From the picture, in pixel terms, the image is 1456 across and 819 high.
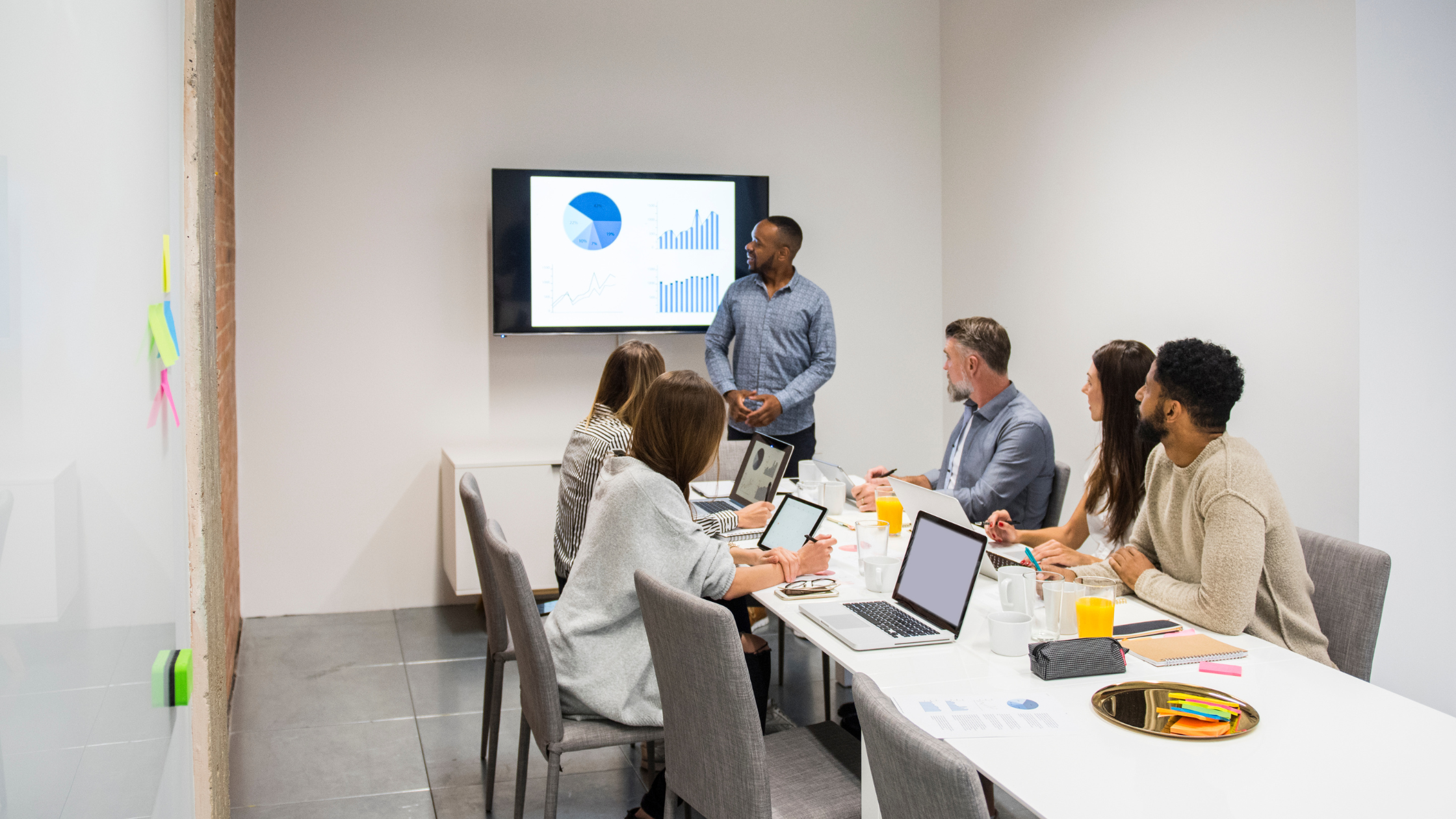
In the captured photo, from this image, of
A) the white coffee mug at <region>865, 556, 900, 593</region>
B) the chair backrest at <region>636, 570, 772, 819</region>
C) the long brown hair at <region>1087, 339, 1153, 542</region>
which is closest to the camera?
the chair backrest at <region>636, 570, 772, 819</region>

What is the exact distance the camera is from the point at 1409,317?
342 centimetres

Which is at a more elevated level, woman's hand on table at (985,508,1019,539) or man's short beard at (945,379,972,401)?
man's short beard at (945,379,972,401)

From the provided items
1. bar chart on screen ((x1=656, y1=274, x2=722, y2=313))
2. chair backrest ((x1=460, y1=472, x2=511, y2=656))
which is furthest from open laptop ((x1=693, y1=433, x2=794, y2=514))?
bar chart on screen ((x1=656, y1=274, x2=722, y2=313))

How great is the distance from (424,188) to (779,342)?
1854 mm

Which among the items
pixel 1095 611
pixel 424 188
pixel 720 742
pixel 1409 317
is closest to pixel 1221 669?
pixel 1095 611

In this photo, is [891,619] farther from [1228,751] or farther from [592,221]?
[592,221]

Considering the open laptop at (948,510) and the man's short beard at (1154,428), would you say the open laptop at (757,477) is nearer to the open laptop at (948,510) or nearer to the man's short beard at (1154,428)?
the open laptop at (948,510)

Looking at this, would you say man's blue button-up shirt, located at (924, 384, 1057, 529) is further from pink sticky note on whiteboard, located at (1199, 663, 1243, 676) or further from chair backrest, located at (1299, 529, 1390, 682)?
pink sticky note on whiteboard, located at (1199, 663, 1243, 676)

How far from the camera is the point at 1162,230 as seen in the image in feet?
14.1

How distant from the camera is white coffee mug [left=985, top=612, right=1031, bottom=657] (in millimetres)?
2059

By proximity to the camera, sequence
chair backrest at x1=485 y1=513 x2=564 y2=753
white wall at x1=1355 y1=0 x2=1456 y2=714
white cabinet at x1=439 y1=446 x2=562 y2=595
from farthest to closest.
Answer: white cabinet at x1=439 y1=446 x2=562 y2=595, white wall at x1=1355 y1=0 x2=1456 y2=714, chair backrest at x1=485 y1=513 x2=564 y2=753

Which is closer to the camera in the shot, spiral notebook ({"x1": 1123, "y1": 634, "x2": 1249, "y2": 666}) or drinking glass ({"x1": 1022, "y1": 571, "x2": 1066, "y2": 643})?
spiral notebook ({"x1": 1123, "y1": 634, "x2": 1249, "y2": 666})

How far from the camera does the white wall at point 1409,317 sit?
340 cm

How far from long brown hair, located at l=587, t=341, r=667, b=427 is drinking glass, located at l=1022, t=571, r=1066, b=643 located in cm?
129
